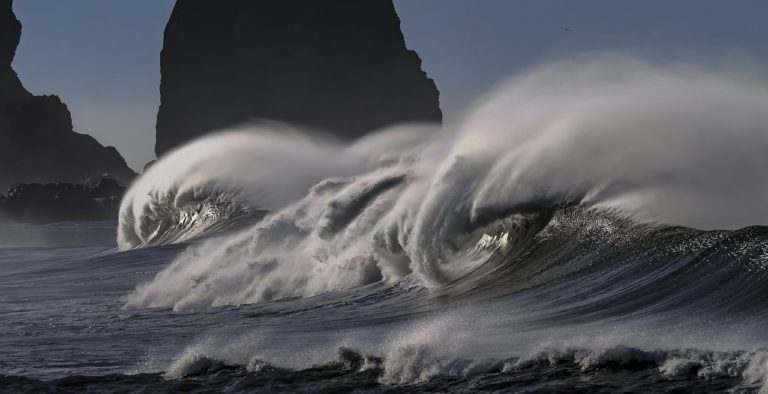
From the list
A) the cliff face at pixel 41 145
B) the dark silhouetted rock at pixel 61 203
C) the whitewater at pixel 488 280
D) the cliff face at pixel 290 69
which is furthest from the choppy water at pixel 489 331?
the cliff face at pixel 41 145

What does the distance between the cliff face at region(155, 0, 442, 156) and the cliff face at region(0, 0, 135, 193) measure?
30.3 metres

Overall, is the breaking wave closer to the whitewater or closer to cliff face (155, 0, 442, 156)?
the whitewater

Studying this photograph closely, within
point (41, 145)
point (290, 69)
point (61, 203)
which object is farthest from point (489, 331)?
point (41, 145)

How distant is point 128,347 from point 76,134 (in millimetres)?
175605

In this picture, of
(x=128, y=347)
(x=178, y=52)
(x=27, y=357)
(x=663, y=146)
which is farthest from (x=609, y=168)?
(x=178, y=52)

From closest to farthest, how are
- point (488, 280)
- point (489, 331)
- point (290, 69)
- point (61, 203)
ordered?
point (489, 331) < point (488, 280) < point (61, 203) < point (290, 69)

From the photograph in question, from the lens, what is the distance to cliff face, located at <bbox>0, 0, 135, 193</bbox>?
17012cm

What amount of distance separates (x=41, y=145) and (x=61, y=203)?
3285 inches

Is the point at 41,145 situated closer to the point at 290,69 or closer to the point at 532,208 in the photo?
the point at 290,69

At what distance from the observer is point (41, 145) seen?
17150 centimetres

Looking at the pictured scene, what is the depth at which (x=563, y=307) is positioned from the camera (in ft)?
31.1

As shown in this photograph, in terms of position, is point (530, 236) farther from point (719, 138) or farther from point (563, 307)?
point (563, 307)

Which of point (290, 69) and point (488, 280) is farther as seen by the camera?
point (290, 69)

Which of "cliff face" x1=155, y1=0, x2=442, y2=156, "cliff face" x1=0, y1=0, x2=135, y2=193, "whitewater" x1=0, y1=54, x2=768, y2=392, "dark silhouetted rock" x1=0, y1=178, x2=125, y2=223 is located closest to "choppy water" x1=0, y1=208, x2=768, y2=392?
"whitewater" x1=0, y1=54, x2=768, y2=392
